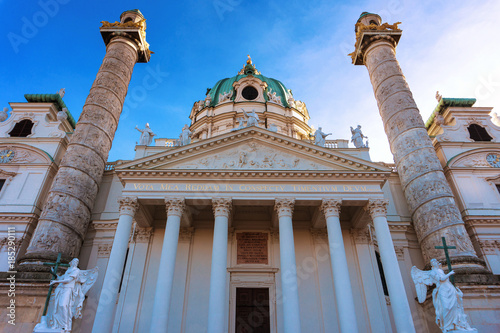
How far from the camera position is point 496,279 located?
14359mm

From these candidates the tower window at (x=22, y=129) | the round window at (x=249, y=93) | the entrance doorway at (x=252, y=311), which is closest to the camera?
the entrance doorway at (x=252, y=311)

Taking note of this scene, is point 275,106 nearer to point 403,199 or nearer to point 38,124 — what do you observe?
point 403,199

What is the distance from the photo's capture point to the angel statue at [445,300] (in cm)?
1117

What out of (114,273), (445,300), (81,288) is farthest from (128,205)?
(445,300)

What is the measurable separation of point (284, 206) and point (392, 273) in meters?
4.85

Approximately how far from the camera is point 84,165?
17.2m

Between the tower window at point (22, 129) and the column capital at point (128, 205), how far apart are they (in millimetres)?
10911

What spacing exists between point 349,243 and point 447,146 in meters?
9.04

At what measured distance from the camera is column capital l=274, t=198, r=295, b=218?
14.4 metres

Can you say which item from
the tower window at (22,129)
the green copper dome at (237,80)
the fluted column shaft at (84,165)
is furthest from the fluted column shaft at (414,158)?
the tower window at (22,129)

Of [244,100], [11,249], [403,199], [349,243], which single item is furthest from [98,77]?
[403,199]

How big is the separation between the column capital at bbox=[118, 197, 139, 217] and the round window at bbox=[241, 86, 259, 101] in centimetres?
1813

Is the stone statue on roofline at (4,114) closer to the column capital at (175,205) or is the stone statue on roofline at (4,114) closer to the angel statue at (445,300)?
the column capital at (175,205)

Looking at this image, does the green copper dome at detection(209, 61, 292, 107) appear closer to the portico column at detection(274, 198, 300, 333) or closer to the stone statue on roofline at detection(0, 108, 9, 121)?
the stone statue on roofline at detection(0, 108, 9, 121)
